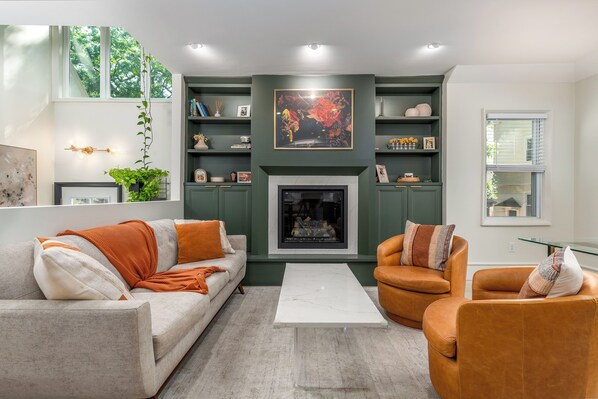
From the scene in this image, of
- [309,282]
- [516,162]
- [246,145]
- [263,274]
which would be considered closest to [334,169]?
[246,145]

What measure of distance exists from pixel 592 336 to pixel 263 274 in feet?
10.5

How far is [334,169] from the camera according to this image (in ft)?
14.2

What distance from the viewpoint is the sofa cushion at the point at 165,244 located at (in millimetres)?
3012

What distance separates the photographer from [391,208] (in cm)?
433

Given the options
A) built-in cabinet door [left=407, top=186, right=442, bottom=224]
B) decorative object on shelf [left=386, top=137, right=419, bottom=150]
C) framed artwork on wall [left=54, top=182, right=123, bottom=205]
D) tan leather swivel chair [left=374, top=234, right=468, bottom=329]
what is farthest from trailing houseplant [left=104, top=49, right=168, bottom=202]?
built-in cabinet door [left=407, top=186, right=442, bottom=224]

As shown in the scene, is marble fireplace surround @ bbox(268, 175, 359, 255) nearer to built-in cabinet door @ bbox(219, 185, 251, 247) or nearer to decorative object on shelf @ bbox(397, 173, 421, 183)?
built-in cabinet door @ bbox(219, 185, 251, 247)

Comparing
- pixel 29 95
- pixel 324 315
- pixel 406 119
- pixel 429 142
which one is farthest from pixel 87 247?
pixel 429 142

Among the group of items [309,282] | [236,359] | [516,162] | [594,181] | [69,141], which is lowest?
[236,359]

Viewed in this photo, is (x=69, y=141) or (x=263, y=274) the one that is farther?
(x=69, y=141)

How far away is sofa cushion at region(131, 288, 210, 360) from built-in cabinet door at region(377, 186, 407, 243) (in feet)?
8.76

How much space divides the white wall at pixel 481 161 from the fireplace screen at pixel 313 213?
1.41 metres

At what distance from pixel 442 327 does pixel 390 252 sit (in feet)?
5.24

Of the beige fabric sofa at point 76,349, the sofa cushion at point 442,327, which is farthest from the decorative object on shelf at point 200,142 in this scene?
the sofa cushion at point 442,327

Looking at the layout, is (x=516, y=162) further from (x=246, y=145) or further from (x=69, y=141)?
(x=69, y=141)
